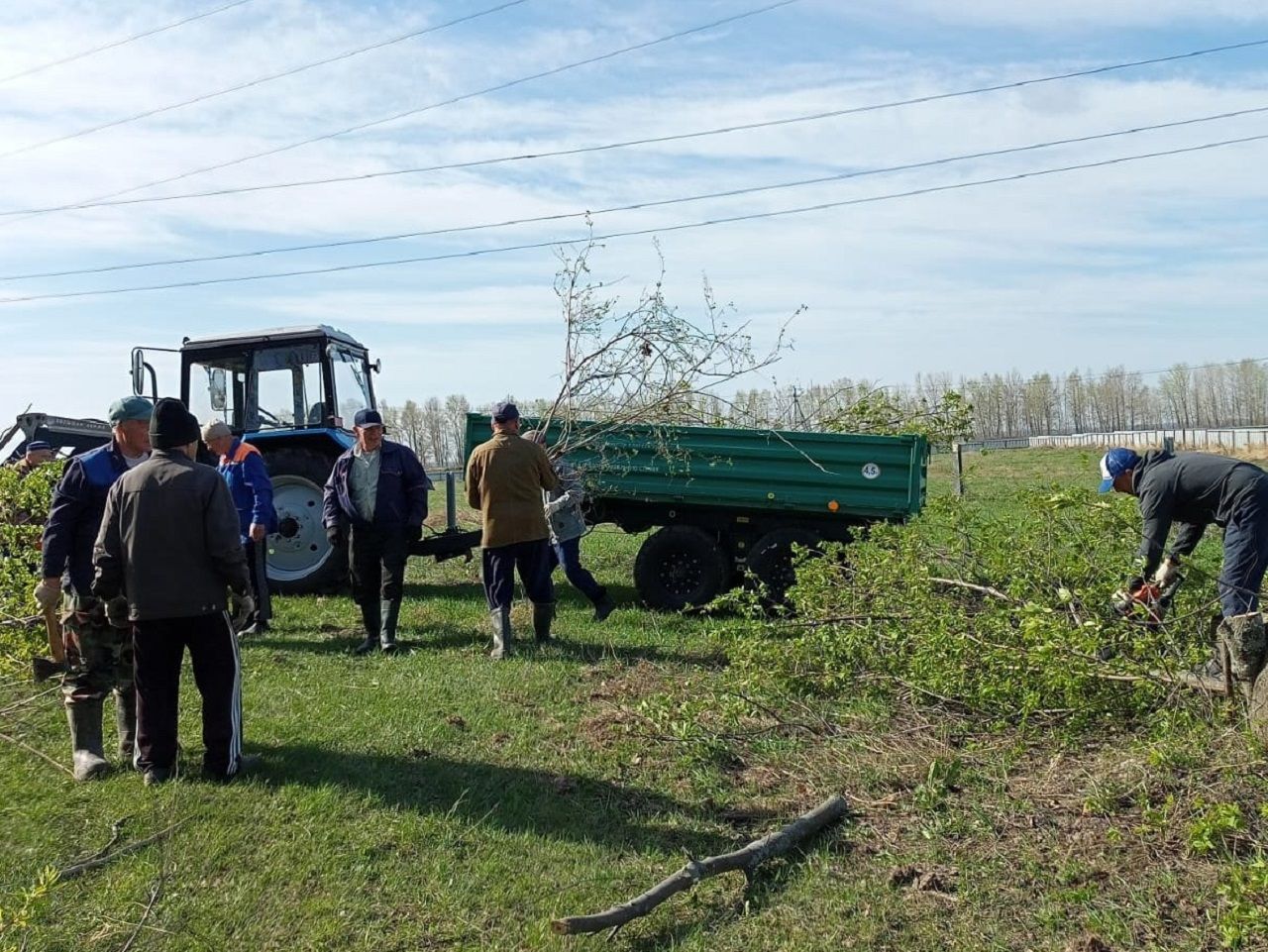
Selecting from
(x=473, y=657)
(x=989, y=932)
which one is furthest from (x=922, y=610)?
(x=473, y=657)

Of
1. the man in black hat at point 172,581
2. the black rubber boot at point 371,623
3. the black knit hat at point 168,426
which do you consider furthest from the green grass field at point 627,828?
the black knit hat at point 168,426

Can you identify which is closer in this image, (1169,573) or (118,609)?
(118,609)

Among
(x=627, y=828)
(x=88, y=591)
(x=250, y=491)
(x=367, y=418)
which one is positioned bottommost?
(x=627, y=828)

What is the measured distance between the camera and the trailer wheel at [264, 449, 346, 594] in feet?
32.4

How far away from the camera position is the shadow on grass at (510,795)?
446cm

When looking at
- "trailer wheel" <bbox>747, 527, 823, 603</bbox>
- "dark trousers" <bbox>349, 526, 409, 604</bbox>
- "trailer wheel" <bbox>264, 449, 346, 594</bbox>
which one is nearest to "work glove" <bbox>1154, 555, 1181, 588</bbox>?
"trailer wheel" <bbox>747, 527, 823, 603</bbox>

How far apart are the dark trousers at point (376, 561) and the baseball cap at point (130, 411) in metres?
2.64

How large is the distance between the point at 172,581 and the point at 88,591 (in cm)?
72

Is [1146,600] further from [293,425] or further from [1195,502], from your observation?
[293,425]

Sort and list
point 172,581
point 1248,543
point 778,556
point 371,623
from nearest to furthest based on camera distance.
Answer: point 172,581
point 1248,543
point 371,623
point 778,556

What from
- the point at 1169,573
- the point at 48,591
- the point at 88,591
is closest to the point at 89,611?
the point at 88,591

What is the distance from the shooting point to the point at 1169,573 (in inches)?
226

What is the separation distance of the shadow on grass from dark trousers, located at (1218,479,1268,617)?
342 cm

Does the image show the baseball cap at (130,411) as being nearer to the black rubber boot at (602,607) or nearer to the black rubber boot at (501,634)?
the black rubber boot at (501,634)
